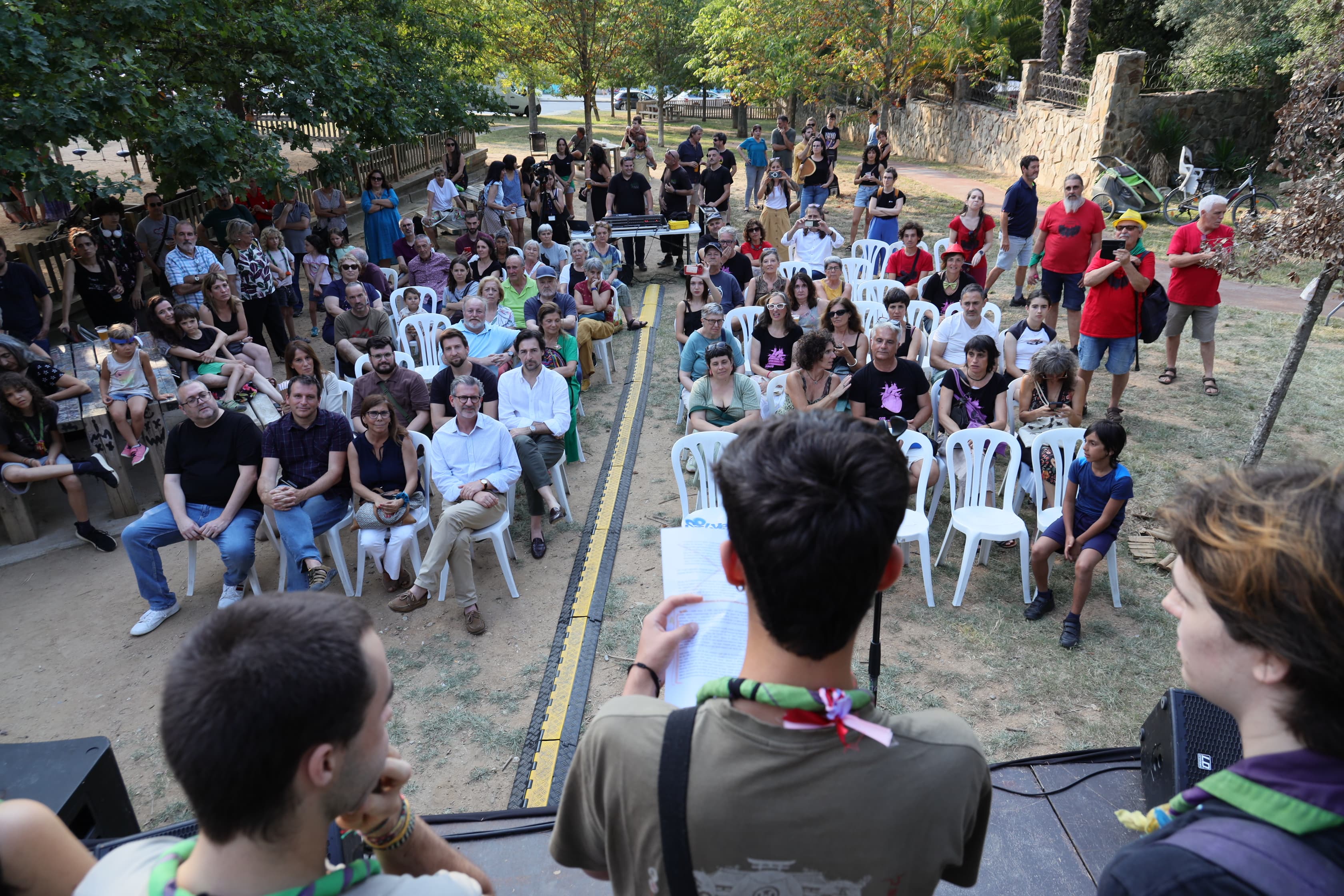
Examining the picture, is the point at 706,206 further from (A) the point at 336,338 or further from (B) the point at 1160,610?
(B) the point at 1160,610

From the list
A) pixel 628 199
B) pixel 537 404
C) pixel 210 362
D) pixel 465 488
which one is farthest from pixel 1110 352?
pixel 210 362

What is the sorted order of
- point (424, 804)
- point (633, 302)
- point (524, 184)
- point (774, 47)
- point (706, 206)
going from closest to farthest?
point (424, 804), point (633, 302), point (706, 206), point (524, 184), point (774, 47)

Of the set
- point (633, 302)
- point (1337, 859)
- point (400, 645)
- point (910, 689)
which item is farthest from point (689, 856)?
point (633, 302)

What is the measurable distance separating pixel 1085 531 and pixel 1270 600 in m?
3.87

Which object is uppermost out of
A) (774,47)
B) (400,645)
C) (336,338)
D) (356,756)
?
(774,47)

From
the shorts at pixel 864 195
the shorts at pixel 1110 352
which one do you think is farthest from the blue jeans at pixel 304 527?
the shorts at pixel 864 195

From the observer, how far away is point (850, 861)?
1.18 metres

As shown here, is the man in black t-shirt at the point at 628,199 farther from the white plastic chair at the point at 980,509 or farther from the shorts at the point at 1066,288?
the white plastic chair at the point at 980,509

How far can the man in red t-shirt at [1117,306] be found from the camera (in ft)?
20.9

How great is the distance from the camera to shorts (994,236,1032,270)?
30.6ft

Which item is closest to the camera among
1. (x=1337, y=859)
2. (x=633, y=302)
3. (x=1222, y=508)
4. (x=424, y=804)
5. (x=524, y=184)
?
(x=1337, y=859)

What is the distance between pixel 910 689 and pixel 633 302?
7.94 meters

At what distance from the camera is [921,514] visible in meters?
5.08

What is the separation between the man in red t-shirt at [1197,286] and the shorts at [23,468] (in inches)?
328
